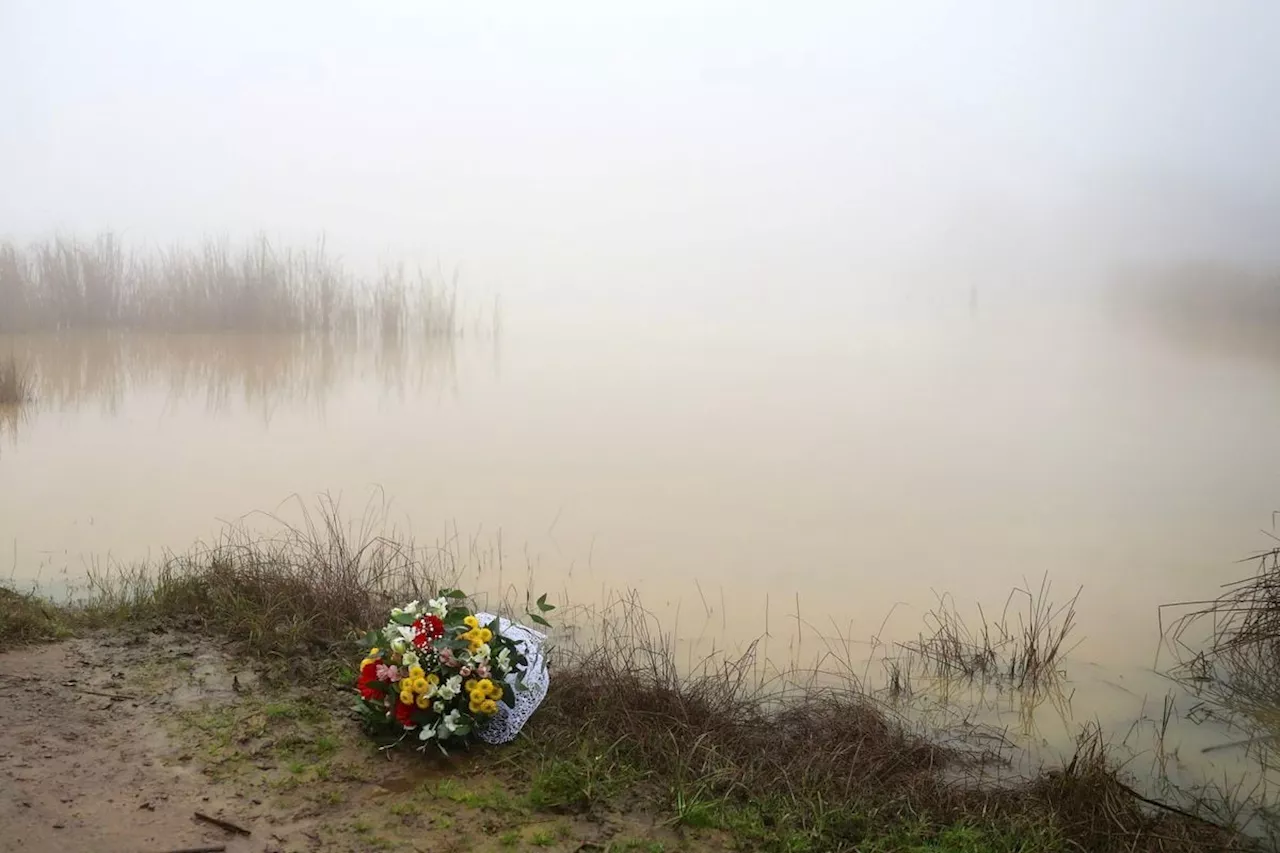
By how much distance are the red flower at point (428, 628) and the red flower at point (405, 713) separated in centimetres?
25

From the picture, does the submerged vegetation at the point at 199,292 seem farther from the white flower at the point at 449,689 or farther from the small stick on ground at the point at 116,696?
the white flower at the point at 449,689

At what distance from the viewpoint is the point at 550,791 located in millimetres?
3271

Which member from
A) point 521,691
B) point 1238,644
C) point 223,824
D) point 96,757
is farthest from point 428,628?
point 1238,644

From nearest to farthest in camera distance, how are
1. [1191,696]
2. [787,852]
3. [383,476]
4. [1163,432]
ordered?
[787,852] < [1191,696] < [1163,432] < [383,476]

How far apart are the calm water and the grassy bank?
998 millimetres

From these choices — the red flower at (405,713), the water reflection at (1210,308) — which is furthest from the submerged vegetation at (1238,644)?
the red flower at (405,713)

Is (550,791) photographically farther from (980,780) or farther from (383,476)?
(383,476)

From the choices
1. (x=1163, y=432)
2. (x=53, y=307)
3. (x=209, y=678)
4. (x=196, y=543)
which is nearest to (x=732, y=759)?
(x=209, y=678)

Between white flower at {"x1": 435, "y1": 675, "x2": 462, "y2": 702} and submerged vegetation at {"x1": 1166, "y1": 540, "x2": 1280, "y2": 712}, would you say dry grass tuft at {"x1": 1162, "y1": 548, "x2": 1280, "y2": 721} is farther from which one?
white flower at {"x1": 435, "y1": 675, "x2": 462, "y2": 702}

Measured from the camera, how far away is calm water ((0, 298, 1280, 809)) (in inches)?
221

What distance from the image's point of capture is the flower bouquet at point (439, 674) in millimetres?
3490

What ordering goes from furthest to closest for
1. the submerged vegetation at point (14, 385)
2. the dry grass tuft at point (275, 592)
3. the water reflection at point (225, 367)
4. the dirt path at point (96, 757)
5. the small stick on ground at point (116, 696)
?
the submerged vegetation at point (14, 385), the water reflection at point (225, 367), the dry grass tuft at point (275, 592), the small stick on ground at point (116, 696), the dirt path at point (96, 757)

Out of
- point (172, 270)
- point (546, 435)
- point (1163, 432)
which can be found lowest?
point (546, 435)

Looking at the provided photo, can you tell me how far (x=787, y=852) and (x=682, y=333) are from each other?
4985 mm
